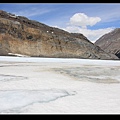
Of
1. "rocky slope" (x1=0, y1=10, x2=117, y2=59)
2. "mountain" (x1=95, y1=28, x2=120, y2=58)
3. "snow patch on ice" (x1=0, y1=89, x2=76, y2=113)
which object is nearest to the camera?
"snow patch on ice" (x1=0, y1=89, x2=76, y2=113)

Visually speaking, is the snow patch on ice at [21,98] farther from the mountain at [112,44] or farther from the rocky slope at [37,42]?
the mountain at [112,44]

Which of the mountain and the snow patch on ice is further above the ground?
the mountain

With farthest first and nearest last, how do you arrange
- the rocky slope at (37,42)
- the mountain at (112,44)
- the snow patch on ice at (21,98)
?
1. the mountain at (112,44)
2. the rocky slope at (37,42)
3. the snow patch on ice at (21,98)

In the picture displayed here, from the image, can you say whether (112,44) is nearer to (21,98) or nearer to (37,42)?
(37,42)

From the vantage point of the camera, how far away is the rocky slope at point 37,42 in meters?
39.5

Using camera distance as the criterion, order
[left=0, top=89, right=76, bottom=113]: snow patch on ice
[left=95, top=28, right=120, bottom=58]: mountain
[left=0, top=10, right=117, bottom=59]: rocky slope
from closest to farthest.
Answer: [left=0, top=89, right=76, bottom=113]: snow patch on ice < [left=0, top=10, right=117, bottom=59]: rocky slope < [left=95, top=28, right=120, bottom=58]: mountain

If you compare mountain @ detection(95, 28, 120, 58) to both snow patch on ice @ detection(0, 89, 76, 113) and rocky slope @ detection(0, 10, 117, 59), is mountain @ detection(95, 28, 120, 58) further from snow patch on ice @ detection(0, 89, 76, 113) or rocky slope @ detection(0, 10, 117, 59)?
snow patch on ice @ detection(0, 89, 76, 113)

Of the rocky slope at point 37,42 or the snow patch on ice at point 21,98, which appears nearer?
the snow patch on ice at point 21,98

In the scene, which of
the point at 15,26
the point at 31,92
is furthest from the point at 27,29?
the point at 31,92

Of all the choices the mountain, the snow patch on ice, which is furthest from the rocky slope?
the mountain

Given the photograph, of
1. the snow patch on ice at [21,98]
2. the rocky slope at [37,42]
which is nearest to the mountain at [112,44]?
the rocky slope at [37,42]

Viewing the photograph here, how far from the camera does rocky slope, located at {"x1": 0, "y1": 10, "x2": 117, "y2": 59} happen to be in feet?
129

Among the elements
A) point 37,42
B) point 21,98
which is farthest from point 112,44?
point 21,98

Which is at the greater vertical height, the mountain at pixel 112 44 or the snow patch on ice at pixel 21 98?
the mountain at pixel 112 44
